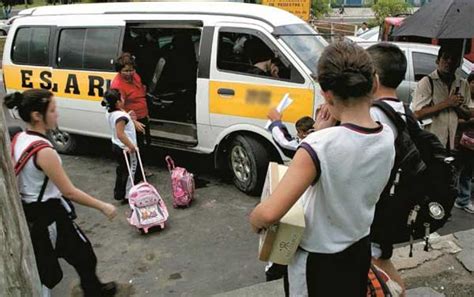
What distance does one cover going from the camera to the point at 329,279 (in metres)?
1.88

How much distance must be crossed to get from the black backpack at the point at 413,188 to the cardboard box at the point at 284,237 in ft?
2.16

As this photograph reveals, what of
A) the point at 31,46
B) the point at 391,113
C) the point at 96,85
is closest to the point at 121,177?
the point at 96,85

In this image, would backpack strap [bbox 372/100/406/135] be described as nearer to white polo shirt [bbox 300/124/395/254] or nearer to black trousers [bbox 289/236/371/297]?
white polo shirt [bbox 300/124/395/254]

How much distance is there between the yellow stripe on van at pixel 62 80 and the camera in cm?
627

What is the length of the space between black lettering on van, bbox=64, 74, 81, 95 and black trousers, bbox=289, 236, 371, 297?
542cm

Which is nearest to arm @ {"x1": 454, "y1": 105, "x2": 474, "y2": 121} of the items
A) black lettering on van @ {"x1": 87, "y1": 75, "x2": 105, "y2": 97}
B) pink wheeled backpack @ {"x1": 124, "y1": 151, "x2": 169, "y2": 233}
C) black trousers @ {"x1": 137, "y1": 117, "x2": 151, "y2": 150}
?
pink wheeled backpack @ {"x1": 124, "y1": 151, "x2": 169, "y2": 233}

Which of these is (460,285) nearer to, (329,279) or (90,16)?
(329,279)

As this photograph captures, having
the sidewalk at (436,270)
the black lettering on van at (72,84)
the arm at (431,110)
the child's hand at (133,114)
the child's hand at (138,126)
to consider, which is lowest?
the sidewalk at (436,270)

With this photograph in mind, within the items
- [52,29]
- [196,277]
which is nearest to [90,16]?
[52,29]


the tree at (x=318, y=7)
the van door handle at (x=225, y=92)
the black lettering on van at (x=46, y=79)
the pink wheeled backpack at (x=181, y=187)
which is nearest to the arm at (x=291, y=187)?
the pink wheeled backpack at (x=181, y=187)

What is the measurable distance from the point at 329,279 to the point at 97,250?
3133 mm

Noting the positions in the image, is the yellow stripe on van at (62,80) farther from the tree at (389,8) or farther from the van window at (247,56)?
the tree at (389,8)

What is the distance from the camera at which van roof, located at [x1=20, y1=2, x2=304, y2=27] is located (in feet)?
17.7

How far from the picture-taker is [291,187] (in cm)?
165
